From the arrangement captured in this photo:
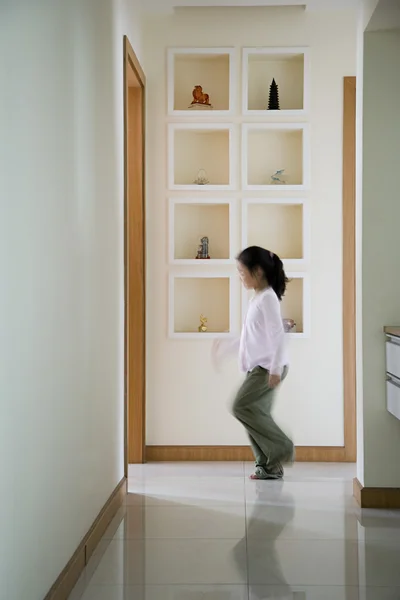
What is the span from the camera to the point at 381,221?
4199 mm

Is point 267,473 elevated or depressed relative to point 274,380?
depressed

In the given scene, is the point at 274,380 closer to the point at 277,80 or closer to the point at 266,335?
the point at 266,335

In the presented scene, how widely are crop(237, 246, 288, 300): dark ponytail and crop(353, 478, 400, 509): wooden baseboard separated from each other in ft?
4.42

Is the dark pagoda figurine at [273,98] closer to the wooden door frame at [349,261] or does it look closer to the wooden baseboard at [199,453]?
the wooden door frame at [349,261]

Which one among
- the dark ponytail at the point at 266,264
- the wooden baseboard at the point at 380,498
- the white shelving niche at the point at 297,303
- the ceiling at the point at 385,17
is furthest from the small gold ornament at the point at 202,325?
the ceiling at the point at 385,17

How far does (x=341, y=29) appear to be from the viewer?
17.4 ft

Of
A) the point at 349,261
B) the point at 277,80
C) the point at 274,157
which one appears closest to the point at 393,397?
the point at 349,261

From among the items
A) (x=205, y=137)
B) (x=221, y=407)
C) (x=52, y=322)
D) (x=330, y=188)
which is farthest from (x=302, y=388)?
(x=52, y=322)

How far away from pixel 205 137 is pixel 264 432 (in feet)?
6.74

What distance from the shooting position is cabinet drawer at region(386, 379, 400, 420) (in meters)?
A: 3.95

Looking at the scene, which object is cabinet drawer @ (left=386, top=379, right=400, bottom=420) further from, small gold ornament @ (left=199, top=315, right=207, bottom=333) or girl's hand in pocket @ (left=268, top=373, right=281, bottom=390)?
small gold ornament @ (left=199, top=315, right=207, bottom=333)

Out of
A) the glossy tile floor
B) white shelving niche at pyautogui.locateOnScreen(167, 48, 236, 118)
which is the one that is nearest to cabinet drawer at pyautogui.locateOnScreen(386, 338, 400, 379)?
the glossy tile floor

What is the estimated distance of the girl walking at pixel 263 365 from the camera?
16.0ft

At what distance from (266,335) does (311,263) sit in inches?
28.2
